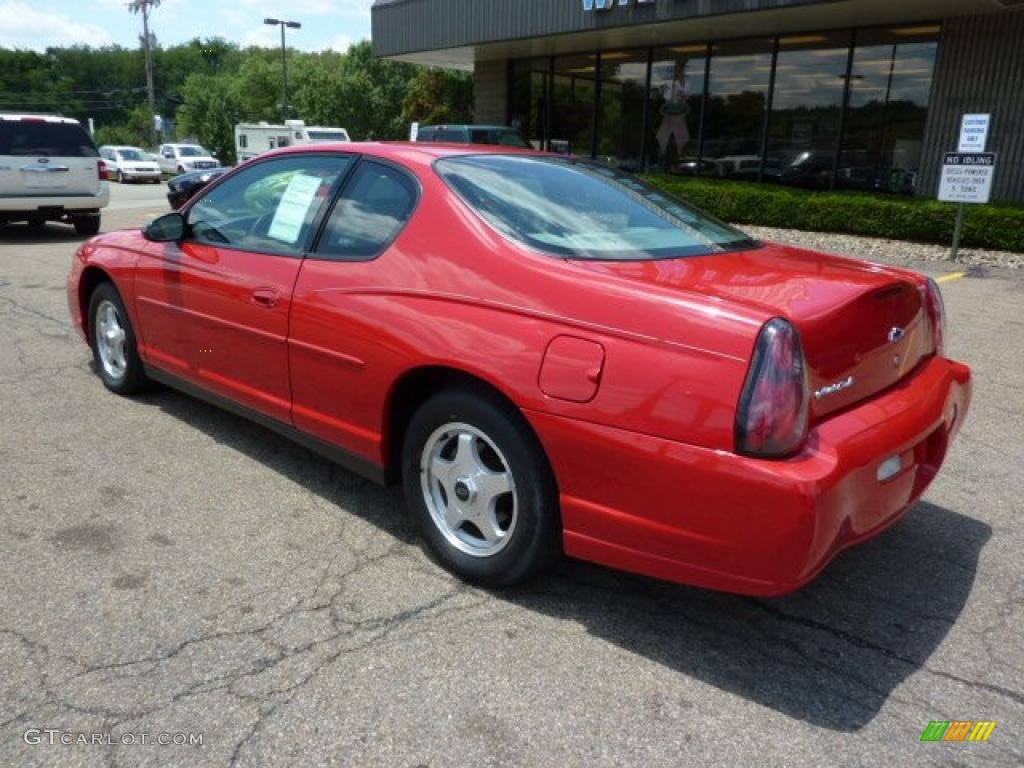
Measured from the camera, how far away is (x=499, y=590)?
2.91 m

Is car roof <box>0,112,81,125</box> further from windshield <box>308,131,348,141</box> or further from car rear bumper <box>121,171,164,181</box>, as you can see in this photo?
car rear bumper <box>121,171,164,181</box>

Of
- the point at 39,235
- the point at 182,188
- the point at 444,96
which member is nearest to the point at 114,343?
the point at 39,235

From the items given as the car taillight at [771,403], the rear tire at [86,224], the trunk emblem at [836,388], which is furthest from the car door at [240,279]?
the rear tire at [86,224]

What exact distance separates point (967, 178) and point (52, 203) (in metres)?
13.0

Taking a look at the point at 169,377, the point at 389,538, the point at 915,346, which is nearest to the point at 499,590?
the point at 389,538

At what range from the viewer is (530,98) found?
20297mm

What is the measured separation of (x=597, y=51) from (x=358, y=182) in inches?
643

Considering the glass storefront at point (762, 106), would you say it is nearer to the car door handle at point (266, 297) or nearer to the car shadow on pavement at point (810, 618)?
the car shadow on pavement at point (810, 618)

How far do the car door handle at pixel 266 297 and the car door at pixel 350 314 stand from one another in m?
0.14

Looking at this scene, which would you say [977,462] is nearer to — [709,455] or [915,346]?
[915,346]

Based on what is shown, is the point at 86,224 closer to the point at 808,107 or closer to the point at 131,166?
the point at 808,107

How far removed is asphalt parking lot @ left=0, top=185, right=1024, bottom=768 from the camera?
2.19 m

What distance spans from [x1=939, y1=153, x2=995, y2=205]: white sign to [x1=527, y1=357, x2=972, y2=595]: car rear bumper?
396 inches

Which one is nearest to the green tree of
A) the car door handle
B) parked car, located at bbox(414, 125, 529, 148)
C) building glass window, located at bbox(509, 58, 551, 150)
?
building glass window, located at bbox(509, 58, 551, 150)
